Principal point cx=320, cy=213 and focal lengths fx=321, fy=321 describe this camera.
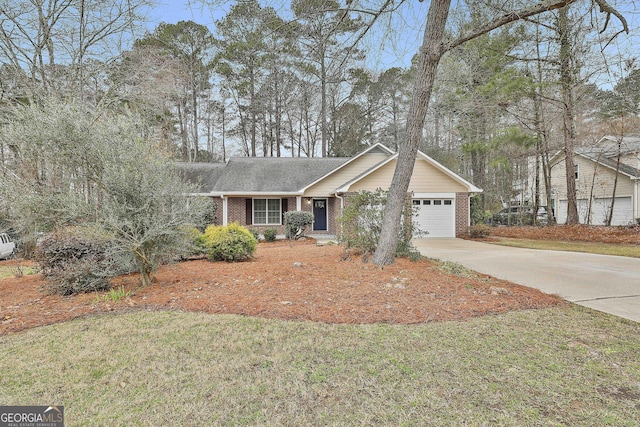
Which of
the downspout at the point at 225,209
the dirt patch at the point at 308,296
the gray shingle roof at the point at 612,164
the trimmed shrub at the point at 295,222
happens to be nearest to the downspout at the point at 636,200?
the gray shingle roof at the point at 612,164

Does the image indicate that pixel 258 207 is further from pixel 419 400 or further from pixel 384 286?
pixel 419 400

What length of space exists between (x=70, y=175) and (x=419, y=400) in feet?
19.7

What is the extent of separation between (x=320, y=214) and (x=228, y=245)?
972 cm

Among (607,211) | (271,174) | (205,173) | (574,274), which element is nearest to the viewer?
(574,274)

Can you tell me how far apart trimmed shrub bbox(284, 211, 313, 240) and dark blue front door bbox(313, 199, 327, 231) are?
279cm

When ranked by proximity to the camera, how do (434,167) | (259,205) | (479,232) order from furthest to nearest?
(259,205), (434,167), (479,232)

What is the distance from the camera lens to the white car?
12.9 meters

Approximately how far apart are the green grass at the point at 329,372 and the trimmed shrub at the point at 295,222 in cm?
1061

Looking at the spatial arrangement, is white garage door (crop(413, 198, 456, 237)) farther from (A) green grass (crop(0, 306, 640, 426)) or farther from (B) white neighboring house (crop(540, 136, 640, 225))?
(A) green grass (crop(0, 306, 640, 426))

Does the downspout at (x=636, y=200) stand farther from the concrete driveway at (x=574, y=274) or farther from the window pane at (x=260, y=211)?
the window pane at (x=260, y=211)

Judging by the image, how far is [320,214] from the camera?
58.4 feet

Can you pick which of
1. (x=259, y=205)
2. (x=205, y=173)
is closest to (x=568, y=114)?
(x=259, y=205)

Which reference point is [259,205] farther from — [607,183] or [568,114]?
[607,183]

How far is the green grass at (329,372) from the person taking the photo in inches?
88.2
